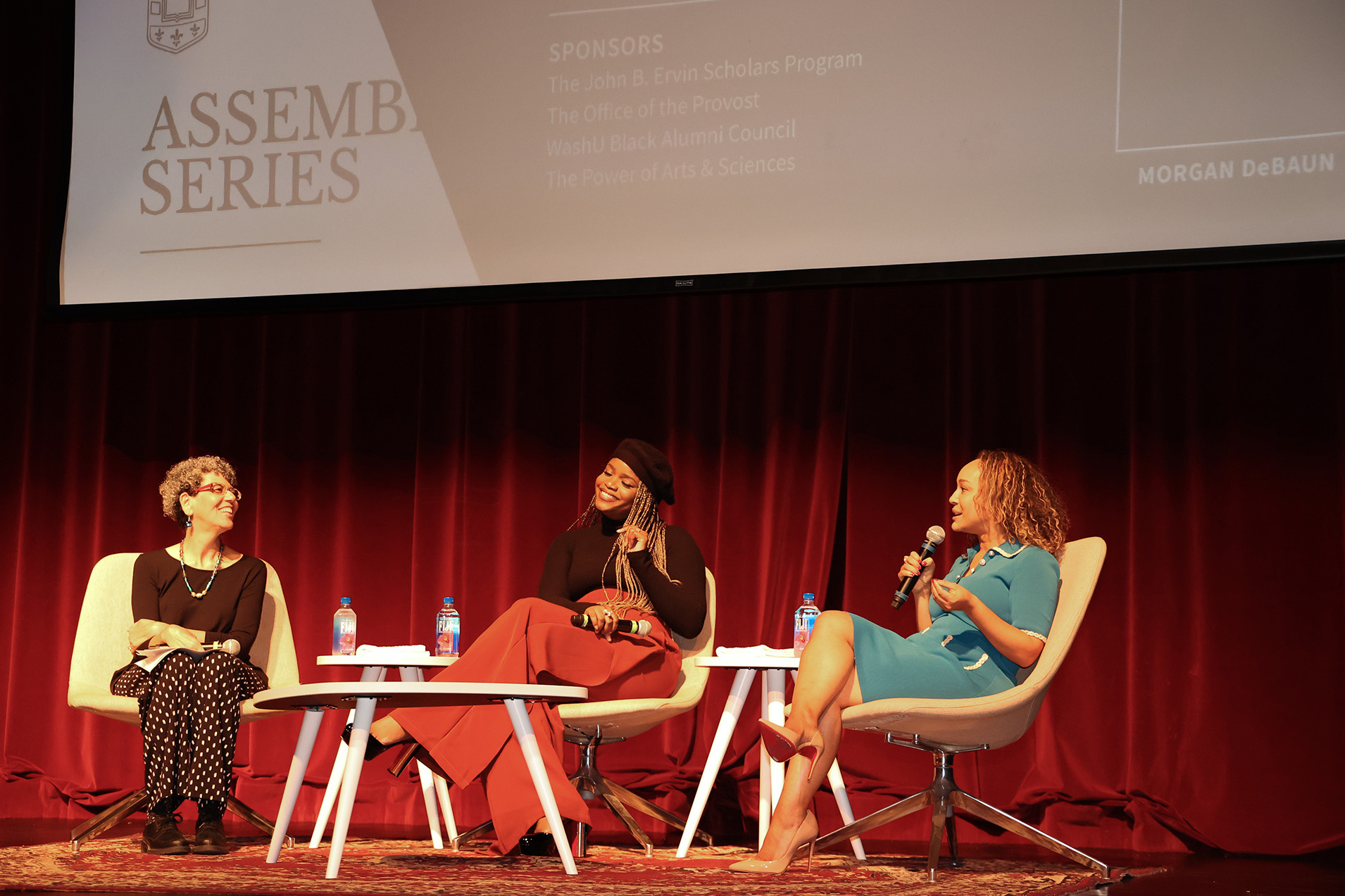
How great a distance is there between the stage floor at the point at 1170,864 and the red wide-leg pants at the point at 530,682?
23.5 inches

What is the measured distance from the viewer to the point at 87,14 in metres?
4.68

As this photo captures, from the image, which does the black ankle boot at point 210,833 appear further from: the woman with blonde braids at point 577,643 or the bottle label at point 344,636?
the bottle label at point 344,636

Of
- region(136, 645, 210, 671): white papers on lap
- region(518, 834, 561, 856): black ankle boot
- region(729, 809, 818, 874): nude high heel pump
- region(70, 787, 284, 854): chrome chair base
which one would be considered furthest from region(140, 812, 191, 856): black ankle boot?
region(729, 809, 818, 874): nude high heel pump

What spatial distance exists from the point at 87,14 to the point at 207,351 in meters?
1.23

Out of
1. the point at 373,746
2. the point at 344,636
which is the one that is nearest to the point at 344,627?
the point at 344,636

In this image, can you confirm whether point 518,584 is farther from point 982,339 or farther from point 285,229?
point 982,339

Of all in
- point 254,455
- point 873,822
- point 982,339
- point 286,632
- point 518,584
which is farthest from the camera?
point 254,455

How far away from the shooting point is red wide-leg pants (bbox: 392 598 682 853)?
9.49ft

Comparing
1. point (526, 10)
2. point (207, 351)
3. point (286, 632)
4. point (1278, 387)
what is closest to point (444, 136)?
point (526, 10)

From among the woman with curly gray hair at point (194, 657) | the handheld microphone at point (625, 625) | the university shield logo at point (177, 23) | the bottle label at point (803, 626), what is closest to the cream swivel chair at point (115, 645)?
the woman with curly gray hair at point (194, 657)

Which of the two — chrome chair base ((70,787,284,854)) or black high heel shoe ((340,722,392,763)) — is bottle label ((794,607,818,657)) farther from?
chrome chair base ((70,787,284,854))

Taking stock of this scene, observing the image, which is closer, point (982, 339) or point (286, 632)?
point (286, 632)

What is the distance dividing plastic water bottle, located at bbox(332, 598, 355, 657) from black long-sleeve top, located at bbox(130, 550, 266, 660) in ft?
1.40

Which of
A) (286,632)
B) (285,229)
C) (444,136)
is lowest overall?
(286,632)
